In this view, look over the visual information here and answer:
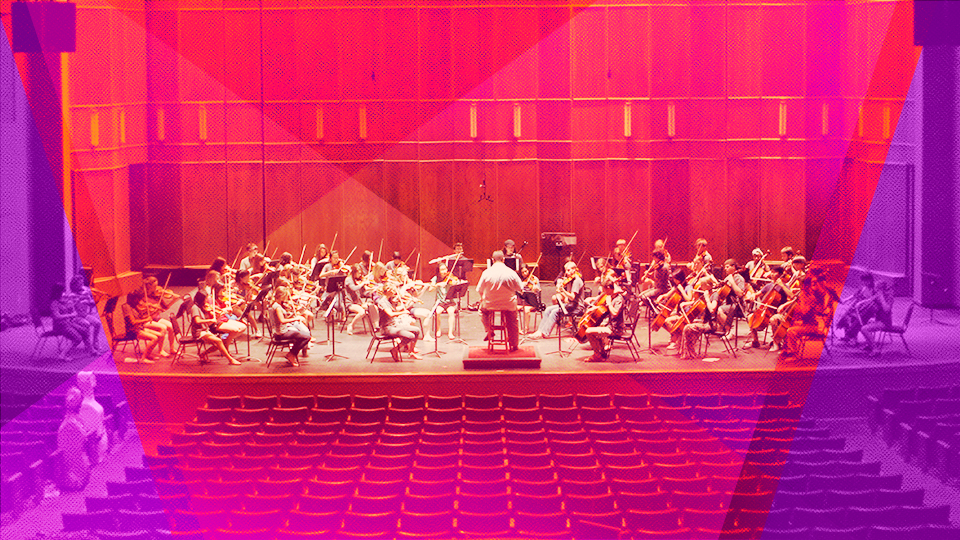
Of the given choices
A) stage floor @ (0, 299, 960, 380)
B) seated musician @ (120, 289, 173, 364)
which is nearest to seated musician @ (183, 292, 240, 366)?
stage floor @ (0, 299, 960, 380)

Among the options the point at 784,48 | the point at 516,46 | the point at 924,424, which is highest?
the point at 516,46

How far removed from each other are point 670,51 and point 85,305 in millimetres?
11092

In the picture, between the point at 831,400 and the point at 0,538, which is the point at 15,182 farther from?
the point at 831,400

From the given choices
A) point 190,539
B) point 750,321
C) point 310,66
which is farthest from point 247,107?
point 190,539

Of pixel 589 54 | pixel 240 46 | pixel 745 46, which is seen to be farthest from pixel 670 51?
pixel 240 46

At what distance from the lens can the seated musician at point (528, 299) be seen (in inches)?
543

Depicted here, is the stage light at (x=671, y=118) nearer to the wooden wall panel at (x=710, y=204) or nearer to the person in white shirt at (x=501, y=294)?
the wooden wall panel at (x=710, y=204)

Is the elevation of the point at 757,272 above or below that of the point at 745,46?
below

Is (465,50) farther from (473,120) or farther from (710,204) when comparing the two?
(710,204)

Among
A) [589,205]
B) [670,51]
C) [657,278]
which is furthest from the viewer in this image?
[589,205]

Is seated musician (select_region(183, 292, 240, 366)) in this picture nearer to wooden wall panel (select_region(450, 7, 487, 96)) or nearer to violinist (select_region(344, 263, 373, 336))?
violinist (select_region(344, 263, 373, 336))

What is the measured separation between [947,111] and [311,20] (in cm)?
1104

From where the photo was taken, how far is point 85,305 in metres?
14.0

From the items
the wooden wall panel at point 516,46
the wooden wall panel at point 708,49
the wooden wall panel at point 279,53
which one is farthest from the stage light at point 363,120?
the wooden wall panel at point 708,49
